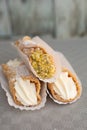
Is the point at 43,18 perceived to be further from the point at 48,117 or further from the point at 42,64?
the point at 48,117

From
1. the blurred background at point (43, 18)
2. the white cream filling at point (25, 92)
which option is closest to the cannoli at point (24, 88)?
the white cream filling at point (25, 92)

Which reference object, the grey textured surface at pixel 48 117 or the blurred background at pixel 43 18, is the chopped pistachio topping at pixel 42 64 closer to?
the grey textured surface at pixel 48 117

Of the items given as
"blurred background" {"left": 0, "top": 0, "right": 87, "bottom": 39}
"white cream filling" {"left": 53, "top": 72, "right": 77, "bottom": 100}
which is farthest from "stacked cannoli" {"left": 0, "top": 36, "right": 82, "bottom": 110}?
"blurred background" {"left": 0, "top": 0, "right": 87, "bottom": 39}

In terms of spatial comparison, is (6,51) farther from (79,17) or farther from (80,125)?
(79,17)

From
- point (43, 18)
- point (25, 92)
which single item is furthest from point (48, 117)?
point (43, 18)

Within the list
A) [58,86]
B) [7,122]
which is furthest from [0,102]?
[58,86]

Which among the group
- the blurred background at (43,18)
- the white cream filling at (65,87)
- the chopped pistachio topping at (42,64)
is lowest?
the blurred background at (43,18)

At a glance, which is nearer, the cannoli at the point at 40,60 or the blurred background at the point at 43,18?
the cannoli at the point at 40,60
